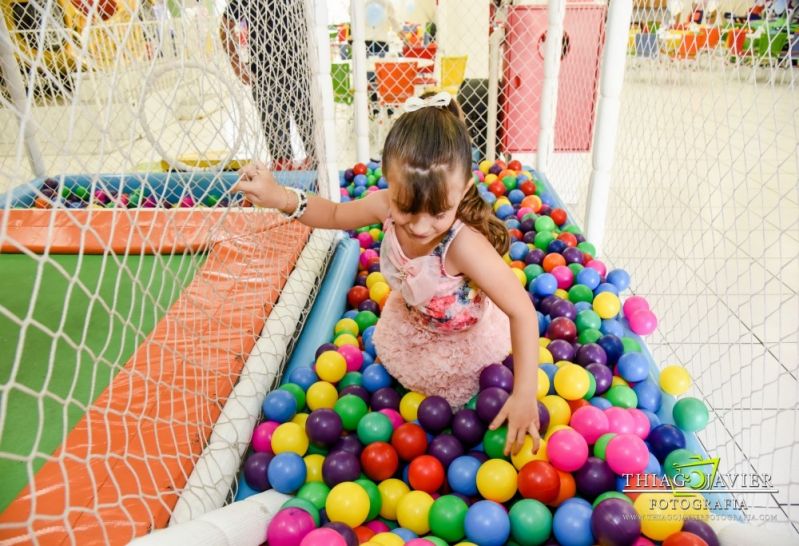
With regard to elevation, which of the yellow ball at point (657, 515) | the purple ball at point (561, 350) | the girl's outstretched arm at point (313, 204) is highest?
the girl's outstretched arm at point (313, 204)

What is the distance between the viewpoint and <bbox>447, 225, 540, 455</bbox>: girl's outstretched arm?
1.11 m

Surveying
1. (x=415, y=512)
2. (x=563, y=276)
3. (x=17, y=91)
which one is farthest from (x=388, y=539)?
(x=17, y=91)

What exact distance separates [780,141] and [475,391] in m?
4.11

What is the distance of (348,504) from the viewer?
41.9 inches

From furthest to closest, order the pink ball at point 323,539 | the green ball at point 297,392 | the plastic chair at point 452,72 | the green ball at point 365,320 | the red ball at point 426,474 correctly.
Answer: the plastic chair at point 452,72 < the green ball at point 365,320 < the green ball at point 297,392 < the red ball at point 426,474 < the pink ball at point 323,539

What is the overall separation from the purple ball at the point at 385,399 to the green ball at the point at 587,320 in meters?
0.59

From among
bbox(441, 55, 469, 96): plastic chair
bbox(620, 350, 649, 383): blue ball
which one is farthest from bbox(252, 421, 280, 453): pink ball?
bbox(441, 55, 469, 96): plastic chair

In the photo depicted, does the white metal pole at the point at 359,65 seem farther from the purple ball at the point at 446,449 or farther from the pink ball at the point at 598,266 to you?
the purple ball at the point at 446,449

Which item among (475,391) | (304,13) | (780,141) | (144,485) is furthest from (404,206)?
(780,141)

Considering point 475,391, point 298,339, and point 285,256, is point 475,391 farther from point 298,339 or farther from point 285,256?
point 285,256

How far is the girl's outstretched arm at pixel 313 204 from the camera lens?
4.02 ft

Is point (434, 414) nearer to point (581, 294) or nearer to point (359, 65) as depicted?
point (581, 294)

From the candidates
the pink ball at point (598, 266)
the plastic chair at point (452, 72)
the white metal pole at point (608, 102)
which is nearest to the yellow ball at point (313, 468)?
the pink ball at point (598, 266)

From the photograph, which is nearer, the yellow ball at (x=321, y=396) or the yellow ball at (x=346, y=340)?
the yellow ball at (x=321, y=396)
